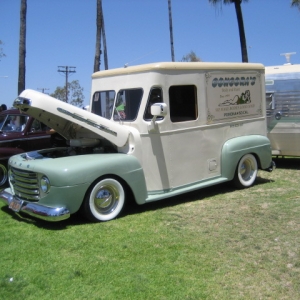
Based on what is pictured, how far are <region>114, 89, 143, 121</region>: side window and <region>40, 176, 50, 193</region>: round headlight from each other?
1.74m

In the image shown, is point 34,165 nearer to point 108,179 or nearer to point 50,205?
point 50,205

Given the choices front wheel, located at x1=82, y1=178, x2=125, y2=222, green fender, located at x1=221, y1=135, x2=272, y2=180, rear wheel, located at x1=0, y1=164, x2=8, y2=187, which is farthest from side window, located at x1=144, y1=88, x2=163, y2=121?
rear wheel, located at x1=0, y1=164, x2=8, y2=187

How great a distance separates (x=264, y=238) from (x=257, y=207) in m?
1.52

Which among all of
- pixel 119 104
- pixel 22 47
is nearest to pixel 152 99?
pixel 119 104

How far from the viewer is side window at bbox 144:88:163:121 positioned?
671 cm

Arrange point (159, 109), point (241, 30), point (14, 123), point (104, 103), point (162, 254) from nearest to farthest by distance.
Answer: point (162, 254) → point (159, 109) → point (104, 103) → point (14, 123) → point (241, 30)

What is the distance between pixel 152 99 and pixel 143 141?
0.68m

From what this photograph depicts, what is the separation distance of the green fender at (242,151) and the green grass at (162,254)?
882mm

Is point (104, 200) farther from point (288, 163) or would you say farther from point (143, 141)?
point (288, 163)

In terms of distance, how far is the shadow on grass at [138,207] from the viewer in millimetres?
6137

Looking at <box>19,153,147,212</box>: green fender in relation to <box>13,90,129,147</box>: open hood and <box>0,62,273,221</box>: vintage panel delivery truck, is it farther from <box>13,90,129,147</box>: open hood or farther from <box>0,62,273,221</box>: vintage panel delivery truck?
<box>13,90,129,147</box>: open hood

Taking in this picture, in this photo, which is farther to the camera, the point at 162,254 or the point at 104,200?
the point at 104,200

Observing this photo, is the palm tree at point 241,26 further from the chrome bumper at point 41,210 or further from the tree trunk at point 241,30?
the chrome bumper at point 41,210

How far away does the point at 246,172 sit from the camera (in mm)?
8547
